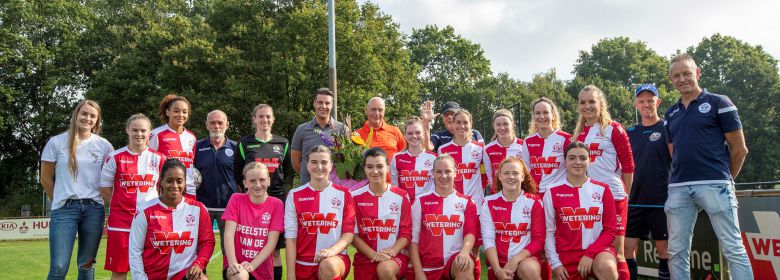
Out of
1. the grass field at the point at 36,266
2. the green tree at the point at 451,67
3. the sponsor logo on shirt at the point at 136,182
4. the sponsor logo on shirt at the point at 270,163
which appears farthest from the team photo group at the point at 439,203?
the green tree at the point at 451,67

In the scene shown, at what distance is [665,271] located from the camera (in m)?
5.73

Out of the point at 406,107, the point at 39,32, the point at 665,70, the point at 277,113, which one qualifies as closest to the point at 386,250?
the point at 277,113

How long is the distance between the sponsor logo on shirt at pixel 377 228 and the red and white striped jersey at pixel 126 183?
2.04m

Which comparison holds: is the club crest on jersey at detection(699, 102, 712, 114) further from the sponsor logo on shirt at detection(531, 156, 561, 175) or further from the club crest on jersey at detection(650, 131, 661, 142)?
the sponsor logo on shirt at detection(531, 156, 561, 175)

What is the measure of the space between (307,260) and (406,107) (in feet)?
84.4

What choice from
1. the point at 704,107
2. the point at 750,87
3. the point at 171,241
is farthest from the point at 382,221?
the point at 750,87

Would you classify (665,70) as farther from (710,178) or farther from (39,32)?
(710,178)

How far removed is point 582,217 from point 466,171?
1321mm

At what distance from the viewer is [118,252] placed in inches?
208

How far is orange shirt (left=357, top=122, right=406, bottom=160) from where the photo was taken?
6.49 metres

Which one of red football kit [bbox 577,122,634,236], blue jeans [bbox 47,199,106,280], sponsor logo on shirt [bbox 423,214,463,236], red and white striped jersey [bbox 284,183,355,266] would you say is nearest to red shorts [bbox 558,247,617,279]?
red football kit [bbox 577,122,634,236]

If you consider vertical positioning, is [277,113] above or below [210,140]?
above

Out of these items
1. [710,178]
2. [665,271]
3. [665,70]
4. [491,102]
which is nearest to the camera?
[710,178]

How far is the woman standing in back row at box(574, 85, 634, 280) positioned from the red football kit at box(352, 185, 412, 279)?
75.5 inches
